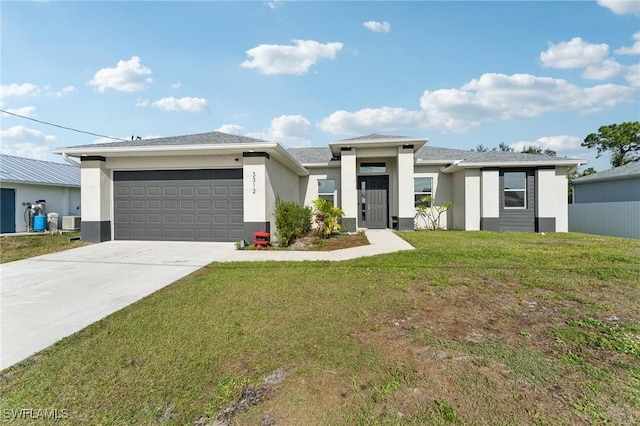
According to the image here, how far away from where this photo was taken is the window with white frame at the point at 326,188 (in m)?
15.5

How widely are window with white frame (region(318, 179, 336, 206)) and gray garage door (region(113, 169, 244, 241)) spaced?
6071 millimetres

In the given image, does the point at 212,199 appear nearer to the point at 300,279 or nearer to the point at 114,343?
the point at 300,279

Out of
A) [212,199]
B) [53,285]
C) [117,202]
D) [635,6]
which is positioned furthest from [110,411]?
[635,6]

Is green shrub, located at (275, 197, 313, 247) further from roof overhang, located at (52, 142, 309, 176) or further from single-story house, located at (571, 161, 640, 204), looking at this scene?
single-story house, located at (571, 161, 640, 204)

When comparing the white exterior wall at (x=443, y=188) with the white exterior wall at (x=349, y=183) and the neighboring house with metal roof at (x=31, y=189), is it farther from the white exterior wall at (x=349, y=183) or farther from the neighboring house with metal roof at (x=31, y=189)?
the neighboring house with metal roof at (x=31, y=189)

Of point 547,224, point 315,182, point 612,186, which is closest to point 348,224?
point 315,182

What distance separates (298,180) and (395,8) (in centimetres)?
854

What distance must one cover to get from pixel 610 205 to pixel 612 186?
358 cm

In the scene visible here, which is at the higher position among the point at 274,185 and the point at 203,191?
the point at 274,185

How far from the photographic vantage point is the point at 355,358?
2.79m

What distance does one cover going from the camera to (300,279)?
5637 millimetres

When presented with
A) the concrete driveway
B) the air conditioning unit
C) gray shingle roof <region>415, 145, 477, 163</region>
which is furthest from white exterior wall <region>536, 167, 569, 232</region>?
the air conditioning unit

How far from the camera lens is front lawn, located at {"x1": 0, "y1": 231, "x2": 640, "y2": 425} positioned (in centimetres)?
213

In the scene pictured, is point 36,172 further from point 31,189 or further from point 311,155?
point 311,155
